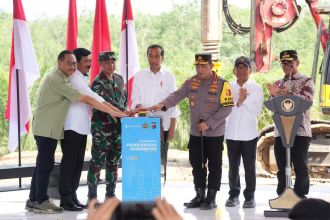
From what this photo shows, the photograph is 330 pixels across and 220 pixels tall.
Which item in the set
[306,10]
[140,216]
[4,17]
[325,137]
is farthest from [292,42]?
[140,216]

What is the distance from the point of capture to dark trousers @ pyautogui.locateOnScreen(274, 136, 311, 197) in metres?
7.47

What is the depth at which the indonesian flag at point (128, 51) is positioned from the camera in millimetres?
10117

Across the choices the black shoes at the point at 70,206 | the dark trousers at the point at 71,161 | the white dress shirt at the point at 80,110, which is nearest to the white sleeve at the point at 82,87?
the white dress shirt at the point at 80,110

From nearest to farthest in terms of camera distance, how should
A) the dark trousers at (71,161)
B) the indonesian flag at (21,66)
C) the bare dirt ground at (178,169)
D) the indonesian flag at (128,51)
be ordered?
the dark trousers at (71,161) < the indonesian flag at (21,66) < the indonesian flag at (128,51) < the bare dirt ground at (178,169)

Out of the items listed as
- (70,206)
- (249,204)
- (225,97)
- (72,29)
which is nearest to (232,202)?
(249,204)

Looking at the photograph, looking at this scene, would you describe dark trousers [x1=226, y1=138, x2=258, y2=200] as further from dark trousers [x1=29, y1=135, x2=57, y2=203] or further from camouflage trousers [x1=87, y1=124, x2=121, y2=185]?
dark trousers [x1=29, y1=135, x2=57, y2=203]

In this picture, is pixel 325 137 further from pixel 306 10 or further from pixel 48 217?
pixel 306 10

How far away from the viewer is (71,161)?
293 inches

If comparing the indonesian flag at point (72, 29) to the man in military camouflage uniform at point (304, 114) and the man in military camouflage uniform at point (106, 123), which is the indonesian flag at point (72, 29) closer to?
the man in military camouflage uniform at point (106, 123)

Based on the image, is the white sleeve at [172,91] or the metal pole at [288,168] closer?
the metal pole at [288,168]

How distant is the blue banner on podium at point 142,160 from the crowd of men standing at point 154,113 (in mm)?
126

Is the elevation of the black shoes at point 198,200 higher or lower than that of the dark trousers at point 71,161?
lower

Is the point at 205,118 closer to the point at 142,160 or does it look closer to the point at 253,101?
the point at 253,101

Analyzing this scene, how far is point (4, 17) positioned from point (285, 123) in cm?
3037
